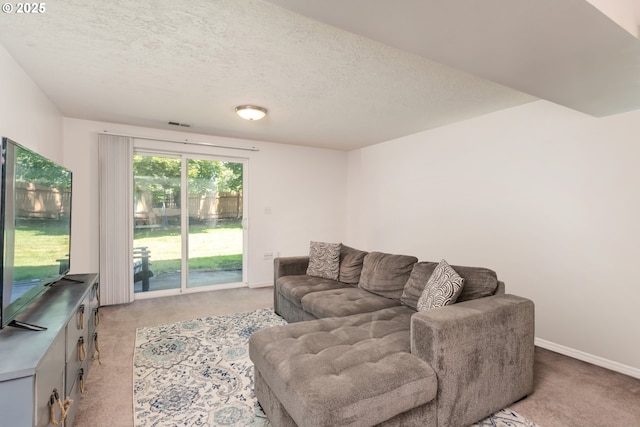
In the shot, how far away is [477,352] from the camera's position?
5.76ft

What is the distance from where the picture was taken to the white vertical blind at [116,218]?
12.8 ft

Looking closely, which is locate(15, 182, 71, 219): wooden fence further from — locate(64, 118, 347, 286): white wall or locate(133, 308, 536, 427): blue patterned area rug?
locate(64, 118, 347, 286): white wall

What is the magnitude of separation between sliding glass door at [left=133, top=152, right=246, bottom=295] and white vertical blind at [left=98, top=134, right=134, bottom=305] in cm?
19

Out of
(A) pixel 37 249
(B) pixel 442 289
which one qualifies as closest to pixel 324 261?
(B) pixel 442 289

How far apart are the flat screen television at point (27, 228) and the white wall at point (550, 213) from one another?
3.82 meters

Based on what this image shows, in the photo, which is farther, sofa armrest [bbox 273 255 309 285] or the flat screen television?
sofa armrest [bbox 273 255 309 285]

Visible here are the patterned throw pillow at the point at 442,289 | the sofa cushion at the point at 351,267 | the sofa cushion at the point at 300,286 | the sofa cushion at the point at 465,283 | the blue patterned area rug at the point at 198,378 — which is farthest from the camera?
the sofa cushion at the point at 351,267

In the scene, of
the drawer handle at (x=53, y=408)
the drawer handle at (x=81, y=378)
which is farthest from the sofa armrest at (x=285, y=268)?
the drawer handle at (x=53, y=408)

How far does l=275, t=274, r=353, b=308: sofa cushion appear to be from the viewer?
3.09m

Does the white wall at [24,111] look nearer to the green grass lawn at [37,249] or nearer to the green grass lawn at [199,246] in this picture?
the green grass lawn at [37,249]

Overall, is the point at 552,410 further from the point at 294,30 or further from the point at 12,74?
the point at 12,74

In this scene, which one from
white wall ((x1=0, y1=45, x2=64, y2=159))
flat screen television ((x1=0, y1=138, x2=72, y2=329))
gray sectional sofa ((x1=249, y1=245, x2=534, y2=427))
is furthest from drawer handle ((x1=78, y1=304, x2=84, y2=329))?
white wall ((x1=0, y1=45, x2=64, y2=159))

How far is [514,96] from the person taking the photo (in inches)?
113

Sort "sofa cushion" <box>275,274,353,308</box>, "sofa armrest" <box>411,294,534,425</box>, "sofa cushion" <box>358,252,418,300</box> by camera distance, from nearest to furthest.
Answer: "sofa armrest" <box>411,294,534,425</box> < "sofa cushion" <box>358,252,418,300</box> < "sofa cushion" <box>275,274,353,308</box>
